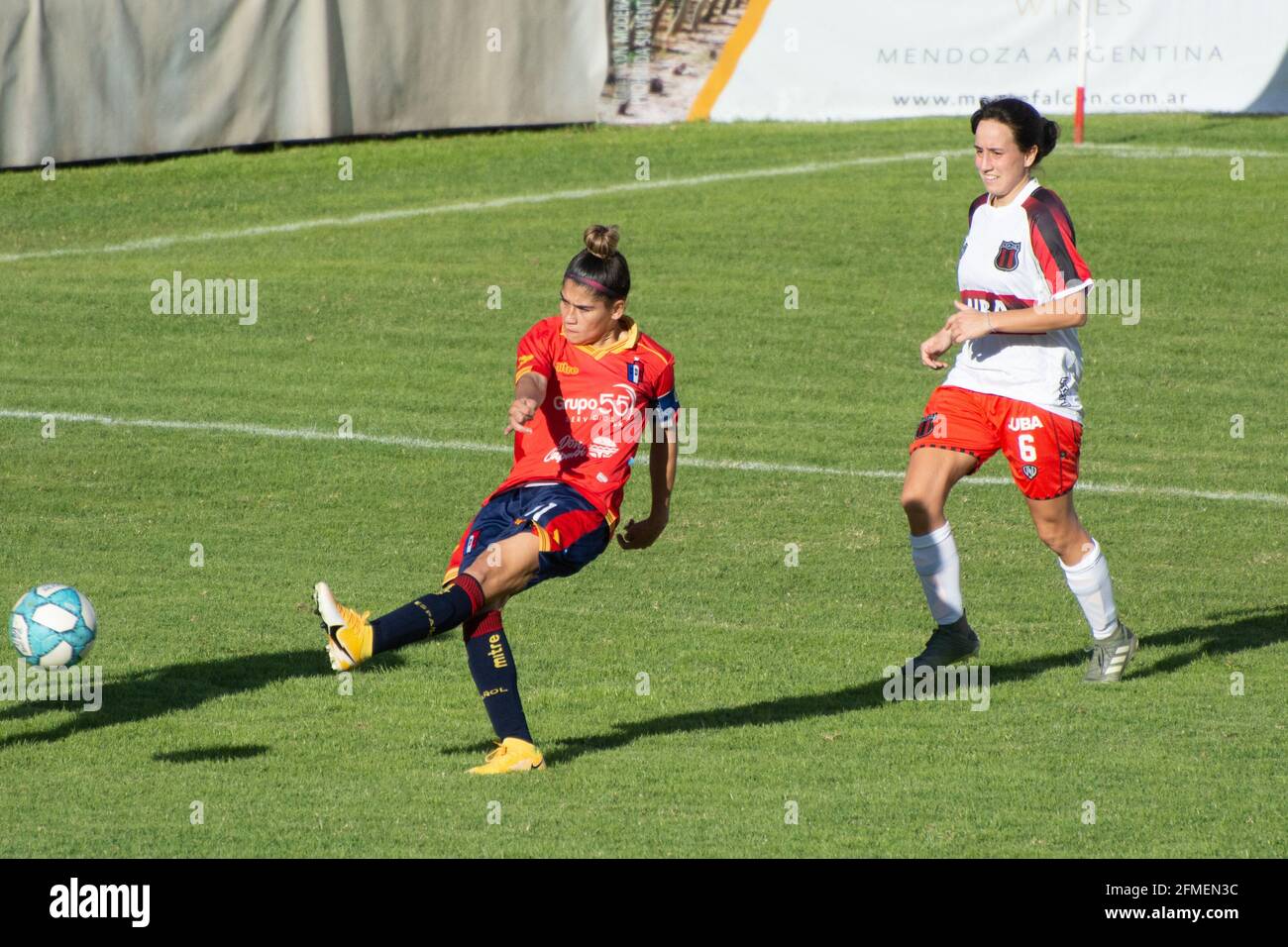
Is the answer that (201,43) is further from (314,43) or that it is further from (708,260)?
(708,260)

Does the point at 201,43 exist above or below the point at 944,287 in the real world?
above

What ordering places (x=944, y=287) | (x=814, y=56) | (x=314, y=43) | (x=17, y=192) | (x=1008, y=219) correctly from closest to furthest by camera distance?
1. (x=1008, y=219)
2. (x=944, y=287)
3. (x=17, y=192)
4. (x=314, y=43)
5. (x=814, y=56)

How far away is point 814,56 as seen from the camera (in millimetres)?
25203

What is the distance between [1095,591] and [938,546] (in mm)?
701

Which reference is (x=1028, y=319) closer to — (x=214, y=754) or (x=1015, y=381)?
(x=1015, y=381)

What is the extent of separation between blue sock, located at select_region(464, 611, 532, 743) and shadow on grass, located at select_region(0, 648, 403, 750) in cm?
158

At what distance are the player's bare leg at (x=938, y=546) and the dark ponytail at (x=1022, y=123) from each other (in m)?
1.32

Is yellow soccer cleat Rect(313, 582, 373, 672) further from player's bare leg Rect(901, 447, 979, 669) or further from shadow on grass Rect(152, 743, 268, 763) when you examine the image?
player's bare leg Rect(901, 447, 979, 669)

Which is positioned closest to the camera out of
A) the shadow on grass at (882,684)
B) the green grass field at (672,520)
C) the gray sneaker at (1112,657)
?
the green grass field at (672,520)

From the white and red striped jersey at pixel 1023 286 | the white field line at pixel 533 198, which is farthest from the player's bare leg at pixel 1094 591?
the white field line at pixel 533 198

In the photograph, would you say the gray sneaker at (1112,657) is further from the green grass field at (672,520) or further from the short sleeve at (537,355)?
the short sleeve at (537,355)

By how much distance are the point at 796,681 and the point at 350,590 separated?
9.07 feet

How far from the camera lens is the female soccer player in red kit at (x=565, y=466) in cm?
671

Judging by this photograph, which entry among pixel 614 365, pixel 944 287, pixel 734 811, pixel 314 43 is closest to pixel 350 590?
pixel 614 365
